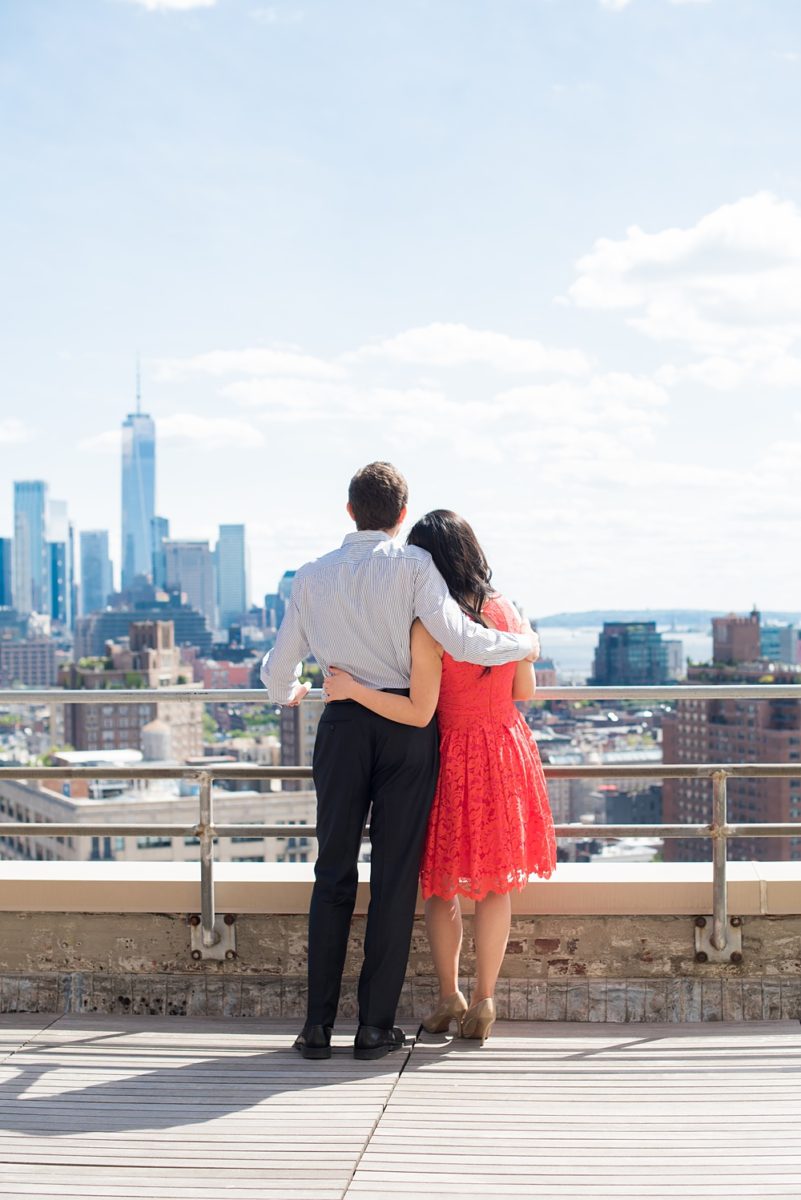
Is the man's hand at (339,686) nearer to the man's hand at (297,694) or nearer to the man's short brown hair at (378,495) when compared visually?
the man's hand at (297,694)

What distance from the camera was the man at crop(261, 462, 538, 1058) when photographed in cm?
357

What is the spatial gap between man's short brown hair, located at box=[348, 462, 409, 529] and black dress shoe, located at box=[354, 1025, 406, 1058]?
138 centimetres

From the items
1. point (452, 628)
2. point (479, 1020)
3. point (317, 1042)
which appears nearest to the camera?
point (452, 628)

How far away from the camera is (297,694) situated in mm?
3771

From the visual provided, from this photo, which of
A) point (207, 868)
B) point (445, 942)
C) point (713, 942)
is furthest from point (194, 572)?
point (445, 942)

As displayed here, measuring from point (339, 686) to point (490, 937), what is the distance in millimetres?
854

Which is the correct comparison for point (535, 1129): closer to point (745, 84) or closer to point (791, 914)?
point (791, 914)

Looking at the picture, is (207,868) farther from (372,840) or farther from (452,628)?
(452,628)

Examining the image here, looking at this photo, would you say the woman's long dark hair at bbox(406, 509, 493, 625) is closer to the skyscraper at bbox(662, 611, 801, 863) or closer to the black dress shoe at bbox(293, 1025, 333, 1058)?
the black dress shoe at bbox(293, 1025, 333, 1058)

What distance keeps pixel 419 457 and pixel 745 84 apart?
129 meters

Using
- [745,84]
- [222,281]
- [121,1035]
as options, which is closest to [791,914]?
[121,1035]

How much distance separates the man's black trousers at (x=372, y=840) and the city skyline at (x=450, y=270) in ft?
2.04

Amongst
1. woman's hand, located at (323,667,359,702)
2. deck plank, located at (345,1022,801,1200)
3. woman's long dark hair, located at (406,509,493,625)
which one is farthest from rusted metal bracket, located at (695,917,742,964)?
woman's hand, located at (323,667,359,702)

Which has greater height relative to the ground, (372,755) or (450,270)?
(450,270)
